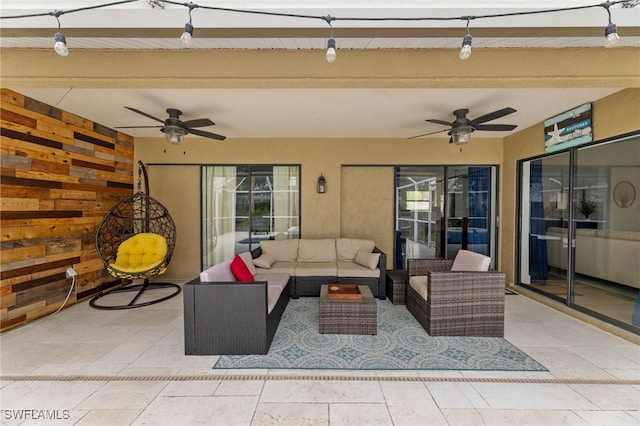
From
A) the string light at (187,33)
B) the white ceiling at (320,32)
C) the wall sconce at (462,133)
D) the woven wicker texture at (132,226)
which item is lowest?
the woven wicker texture at (132,226)

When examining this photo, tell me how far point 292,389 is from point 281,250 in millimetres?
2885

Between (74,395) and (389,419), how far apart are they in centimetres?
244

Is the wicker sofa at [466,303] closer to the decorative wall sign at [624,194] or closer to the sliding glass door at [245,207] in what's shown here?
the decorative wall sign at [624,194]

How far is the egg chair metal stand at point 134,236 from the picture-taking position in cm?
403

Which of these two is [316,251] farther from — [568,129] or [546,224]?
[568,129]

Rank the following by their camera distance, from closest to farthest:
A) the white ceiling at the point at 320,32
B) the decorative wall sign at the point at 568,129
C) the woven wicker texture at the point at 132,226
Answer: the white ceiling at the point at 320,32, the decorative wall sign at the point at 568,129, the woven wicker texture at the point at 132,226

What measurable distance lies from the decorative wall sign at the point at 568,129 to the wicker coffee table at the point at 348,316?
3577mm

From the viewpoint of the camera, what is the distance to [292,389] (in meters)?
2.18

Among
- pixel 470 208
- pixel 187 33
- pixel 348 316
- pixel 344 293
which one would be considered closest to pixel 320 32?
pixel 187 33

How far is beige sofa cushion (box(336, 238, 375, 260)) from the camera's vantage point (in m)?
4.95

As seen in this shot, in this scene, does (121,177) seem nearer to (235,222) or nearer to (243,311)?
(235,222)

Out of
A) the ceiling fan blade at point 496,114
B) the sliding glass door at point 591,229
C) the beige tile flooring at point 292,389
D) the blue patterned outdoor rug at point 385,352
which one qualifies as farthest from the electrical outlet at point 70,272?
the sliding glass door at point 591,229

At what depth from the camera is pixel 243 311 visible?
2664 mm

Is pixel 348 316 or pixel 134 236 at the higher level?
pixel 134 236
